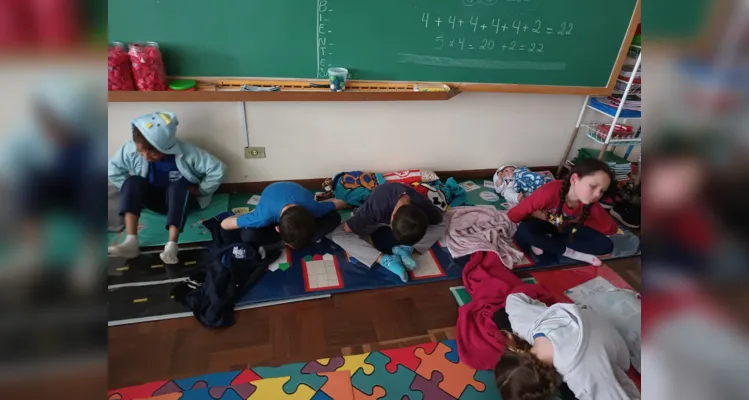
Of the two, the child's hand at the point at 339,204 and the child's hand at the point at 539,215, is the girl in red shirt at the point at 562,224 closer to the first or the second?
the child's hand at the point at 539,215

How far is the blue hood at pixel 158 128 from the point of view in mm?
2131

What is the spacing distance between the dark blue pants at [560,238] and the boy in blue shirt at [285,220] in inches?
44.8

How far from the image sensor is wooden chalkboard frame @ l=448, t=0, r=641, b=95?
265cm

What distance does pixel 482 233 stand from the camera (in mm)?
2418

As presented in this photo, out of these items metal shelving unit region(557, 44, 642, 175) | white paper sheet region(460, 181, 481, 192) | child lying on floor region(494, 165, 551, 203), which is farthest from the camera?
white paper sheet region(460, 181, 481, 192)

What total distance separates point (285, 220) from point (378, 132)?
40.0 inches

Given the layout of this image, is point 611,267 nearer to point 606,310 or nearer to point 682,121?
point 606,310

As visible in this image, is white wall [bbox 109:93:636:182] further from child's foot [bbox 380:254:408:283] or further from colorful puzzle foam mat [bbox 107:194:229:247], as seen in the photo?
child's foot [bbox 380:254:408:283]

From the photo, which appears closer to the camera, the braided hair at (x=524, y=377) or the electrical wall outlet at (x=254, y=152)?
the braided hair at (x=524, y=377)

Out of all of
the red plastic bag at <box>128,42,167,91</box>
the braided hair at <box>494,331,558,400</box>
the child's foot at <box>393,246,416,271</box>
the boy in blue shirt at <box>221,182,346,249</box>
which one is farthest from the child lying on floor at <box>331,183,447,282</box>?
the red plastic bag at <box>128,42,167,91</box>

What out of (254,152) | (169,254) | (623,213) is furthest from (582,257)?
(169,254)

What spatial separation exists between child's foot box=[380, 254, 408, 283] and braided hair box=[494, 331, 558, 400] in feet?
2.33

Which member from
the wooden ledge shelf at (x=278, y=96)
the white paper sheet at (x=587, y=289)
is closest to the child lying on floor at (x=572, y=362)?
the white paper sheet at (x=587, y=289)

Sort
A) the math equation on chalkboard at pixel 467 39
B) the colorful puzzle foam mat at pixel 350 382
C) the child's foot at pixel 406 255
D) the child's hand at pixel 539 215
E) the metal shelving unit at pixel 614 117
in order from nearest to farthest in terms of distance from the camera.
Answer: the colorful puzzle foam mat at pixel 350 382 → the child's foot at pixel 406 255 → the math equation on chalkboard at pixel 467 39 → the child's hand at pixel 539 215 → the metal shelving unit at pixel 614 117
